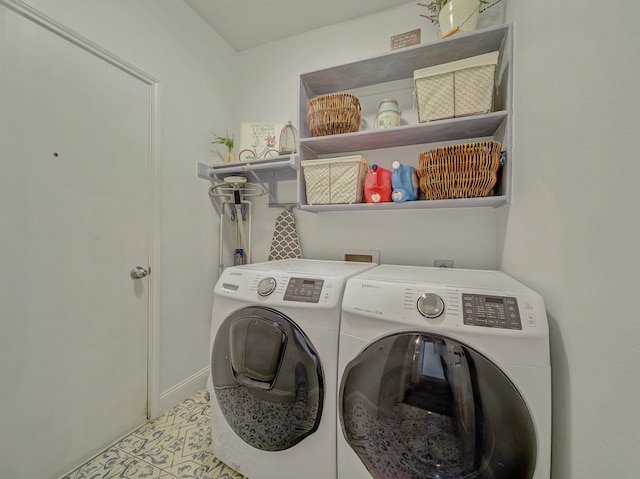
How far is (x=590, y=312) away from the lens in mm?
577

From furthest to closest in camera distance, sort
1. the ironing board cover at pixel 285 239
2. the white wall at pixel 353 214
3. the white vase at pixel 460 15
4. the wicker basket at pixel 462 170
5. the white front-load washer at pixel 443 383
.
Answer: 1. the ironing board cover at pixel 285 239
2. the white wall at pixel 353 214
3. the white vase at pixel 460 15
4. the wicker basket at pixel 462 170
5. the white front-load washer at pixel 443 383

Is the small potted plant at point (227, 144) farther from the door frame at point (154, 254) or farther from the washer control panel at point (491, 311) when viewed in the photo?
the washer control panel at point (491, 311)

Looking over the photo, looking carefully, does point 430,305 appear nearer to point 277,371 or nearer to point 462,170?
point 277,371

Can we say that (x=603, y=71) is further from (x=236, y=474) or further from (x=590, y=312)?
(x=236, y=474)

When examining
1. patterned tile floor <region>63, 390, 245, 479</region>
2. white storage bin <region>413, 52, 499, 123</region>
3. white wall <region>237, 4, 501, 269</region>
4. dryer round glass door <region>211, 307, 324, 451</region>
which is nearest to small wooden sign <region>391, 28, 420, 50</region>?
white wall <region>237, 4, 501, 269</region>

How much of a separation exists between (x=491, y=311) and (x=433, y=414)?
0.35 m

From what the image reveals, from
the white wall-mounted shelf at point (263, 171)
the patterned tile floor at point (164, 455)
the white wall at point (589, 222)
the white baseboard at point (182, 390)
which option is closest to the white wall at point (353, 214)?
the white wall-mounted shelf at point (263, 171)

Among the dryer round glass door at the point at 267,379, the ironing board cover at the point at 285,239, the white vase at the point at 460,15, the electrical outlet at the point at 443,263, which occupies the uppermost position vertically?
the white vase at the point at 460,15

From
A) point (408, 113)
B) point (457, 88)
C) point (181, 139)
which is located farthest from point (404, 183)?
point (181, 139)

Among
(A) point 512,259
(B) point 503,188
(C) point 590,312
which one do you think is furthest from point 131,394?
(B) point 503,188

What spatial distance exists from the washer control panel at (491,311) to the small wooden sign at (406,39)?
152 cm

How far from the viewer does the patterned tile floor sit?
1.13 m

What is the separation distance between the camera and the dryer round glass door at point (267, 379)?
917mm

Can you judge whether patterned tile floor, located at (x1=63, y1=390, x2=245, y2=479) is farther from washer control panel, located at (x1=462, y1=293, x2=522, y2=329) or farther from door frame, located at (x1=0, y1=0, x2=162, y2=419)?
washer control panel, located at (x1=462, y1=293, x2=522, y2=329)
